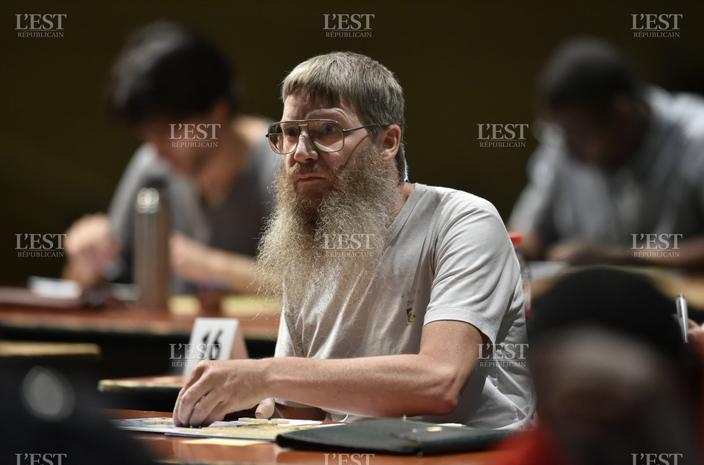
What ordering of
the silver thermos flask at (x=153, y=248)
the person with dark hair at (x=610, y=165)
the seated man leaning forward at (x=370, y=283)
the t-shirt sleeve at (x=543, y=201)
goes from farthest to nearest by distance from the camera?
1. the t-shirt sleeve at (x=543, y=201)
2. the person with dark hair at (x=610, y=165)
3. the silver thermos flask at (x=153, y=248)
4. the seated man leaning forward at (x=370, y=283)

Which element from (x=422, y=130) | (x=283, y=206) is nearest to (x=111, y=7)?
(x=422, y=130)

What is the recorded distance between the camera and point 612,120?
20.0 feet

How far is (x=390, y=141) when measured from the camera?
2.65m

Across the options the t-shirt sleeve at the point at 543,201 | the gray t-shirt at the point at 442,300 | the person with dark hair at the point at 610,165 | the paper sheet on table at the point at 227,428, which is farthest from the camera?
the t-shirt sleeve at the point at 543,201

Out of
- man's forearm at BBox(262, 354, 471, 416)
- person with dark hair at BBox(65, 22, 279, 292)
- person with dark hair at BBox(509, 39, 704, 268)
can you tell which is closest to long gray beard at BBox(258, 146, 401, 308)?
man's forearm at BBox(262, 354, 471, 416)

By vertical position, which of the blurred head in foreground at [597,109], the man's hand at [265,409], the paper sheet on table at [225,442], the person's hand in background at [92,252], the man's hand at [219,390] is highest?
the blurred head in foreground at [597,109]

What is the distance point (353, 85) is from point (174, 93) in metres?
2.52

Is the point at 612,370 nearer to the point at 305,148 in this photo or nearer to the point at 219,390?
the point at 219,390

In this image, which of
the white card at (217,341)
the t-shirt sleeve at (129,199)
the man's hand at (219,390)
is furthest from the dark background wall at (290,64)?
the man's hand at (219,390)

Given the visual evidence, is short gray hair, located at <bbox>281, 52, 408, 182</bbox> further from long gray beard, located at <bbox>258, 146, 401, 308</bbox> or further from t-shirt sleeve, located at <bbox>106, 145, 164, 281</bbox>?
t-shirt sleeve, located at <bbox>106, 145, 164, 281</bbox>

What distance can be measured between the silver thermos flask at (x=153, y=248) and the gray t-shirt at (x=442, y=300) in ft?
7.14

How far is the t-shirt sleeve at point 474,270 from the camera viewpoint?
7.57ft

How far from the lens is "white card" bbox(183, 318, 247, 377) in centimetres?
273

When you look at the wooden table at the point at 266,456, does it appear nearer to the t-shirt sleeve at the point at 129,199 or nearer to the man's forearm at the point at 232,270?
the man's forearm at the point at 232,270
